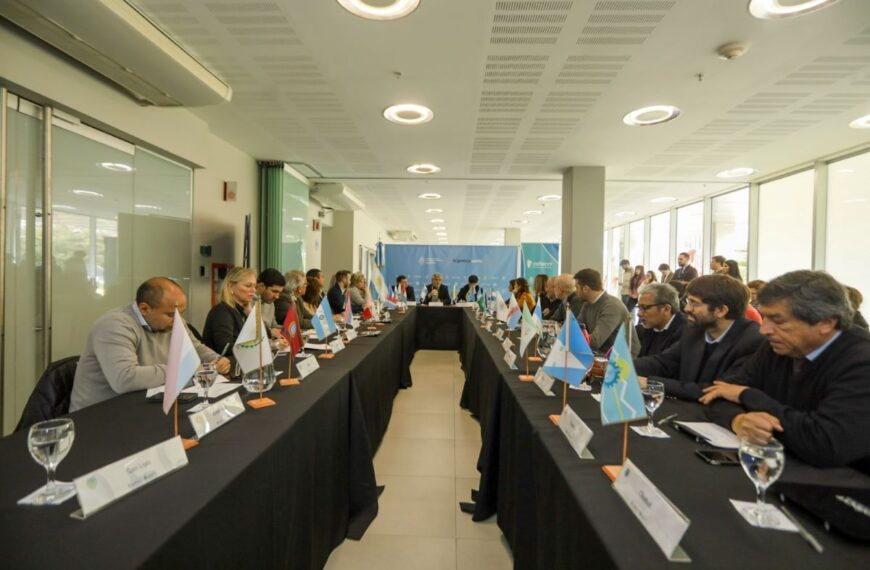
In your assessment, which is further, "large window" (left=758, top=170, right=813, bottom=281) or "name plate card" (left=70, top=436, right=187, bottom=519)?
"large window" (left=758, top=170, right=813, bottom=281)

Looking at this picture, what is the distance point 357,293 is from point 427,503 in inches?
176

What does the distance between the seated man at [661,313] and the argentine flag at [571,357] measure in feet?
2.68

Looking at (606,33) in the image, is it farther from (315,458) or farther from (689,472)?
(315,458)

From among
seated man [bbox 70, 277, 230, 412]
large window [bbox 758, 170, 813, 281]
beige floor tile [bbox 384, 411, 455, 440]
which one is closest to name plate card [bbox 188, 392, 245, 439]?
seated man [bbox 70, 277, 230, 412]

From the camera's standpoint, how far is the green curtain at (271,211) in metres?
6.23

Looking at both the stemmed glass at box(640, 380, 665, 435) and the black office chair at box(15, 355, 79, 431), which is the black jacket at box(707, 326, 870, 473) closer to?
the stemmed glass at box(640, 380, 665, 435)

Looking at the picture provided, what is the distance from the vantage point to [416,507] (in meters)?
2.29

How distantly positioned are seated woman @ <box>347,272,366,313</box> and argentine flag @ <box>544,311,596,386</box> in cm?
469

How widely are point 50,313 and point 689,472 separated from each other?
377cm

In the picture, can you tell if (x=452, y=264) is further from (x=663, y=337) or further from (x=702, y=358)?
(x=702, y=358)

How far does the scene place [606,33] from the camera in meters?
2.83

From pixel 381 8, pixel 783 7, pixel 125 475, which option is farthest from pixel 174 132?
pixel 783 7

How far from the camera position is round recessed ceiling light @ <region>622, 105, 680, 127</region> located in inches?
163

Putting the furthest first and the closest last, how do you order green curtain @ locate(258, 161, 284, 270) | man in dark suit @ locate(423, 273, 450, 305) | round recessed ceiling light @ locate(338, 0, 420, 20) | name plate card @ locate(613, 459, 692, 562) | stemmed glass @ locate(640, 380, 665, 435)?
man in dark suit @ locate(423, 273, 450, 305) < green curtain @ locate(258, 161, 284, 270) < round recessed ceiling light @ locate(338, 0, 420, 20) < stemmed glass @ locate(640, 380, 665, 435) < name plate card @ locate(613, 459, 692, 562)
